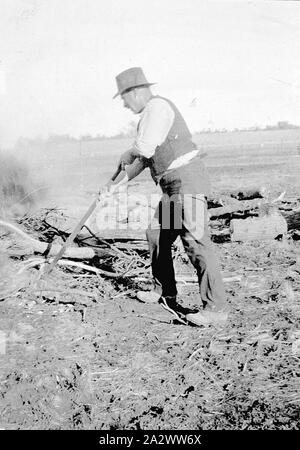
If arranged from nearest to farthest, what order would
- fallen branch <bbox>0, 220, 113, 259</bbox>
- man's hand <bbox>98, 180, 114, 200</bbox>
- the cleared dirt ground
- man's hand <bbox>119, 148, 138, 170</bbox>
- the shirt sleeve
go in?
the cleared dirt ground, the shirt sleeve, man's hand <bbox>98, 180, 114, 200</bbox>, man's hand <bbox>119, 148, 138, 170</bbox>, fallen branch <bbox>0, 220, 113, 259</bbox>

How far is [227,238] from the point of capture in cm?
725

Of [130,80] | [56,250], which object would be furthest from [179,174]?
[56,250]

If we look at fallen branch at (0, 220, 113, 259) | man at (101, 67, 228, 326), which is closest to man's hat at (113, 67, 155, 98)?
man at (101, 67, 228, 326)

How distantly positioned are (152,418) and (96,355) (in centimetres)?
97

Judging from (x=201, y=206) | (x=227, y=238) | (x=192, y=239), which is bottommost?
(x=227, y=238)

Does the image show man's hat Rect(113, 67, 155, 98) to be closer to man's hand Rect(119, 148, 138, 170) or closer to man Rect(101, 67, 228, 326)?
man Rect(101, 67, 228, 326)

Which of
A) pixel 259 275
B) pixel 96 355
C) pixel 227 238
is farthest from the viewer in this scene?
pixel 227 238

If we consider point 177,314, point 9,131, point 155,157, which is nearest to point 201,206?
point 155,157

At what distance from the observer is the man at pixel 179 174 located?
3.57 m

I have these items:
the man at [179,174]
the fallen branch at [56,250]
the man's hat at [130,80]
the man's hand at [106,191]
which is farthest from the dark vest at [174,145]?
the fallen branch at [56,250]

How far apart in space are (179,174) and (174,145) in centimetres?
26

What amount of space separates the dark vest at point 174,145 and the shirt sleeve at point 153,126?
3.0 inches

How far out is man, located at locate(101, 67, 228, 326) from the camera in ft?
11.7

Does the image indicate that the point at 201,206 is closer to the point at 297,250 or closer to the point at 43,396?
the point at 43,396
